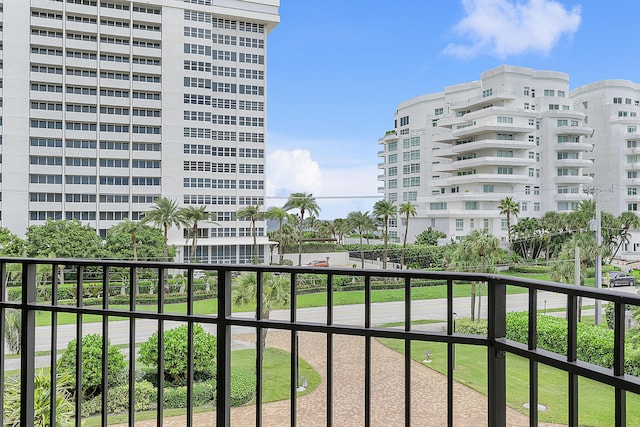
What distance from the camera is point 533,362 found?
90 cm

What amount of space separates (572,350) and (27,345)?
1468 mm

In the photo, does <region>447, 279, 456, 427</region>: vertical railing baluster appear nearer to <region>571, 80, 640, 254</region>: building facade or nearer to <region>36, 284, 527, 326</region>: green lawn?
<region>36, 284, 527, 326</region>: green lawn

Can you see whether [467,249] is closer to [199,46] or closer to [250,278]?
[250,278]

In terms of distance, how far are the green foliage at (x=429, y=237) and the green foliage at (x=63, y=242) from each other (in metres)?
17.3

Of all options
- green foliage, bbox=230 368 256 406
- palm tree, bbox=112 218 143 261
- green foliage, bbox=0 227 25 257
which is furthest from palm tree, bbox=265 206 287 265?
green foliage, bbox=230 368 256 406

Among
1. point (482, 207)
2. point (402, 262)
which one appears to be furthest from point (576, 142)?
point (402, 262)

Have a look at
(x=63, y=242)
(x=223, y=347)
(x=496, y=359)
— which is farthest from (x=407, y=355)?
(x=63, y=242)

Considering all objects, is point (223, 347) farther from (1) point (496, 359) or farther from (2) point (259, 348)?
(1) point (496, 359)

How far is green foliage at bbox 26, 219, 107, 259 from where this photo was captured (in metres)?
20.0

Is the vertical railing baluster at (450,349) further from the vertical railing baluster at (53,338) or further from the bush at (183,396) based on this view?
the bush at (183,396)

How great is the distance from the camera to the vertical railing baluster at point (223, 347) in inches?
46.9

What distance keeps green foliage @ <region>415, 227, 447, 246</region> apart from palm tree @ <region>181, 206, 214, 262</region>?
12.3 m

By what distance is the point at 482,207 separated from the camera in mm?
28562

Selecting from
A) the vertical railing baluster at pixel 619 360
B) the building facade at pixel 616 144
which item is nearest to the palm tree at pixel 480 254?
the vertical railing baluster at pixel 619 360
